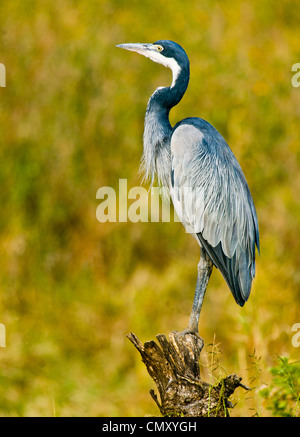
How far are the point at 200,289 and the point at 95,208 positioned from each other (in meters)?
2.36

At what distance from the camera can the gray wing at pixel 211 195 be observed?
3.08 meters

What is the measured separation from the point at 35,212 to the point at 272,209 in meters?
2.06

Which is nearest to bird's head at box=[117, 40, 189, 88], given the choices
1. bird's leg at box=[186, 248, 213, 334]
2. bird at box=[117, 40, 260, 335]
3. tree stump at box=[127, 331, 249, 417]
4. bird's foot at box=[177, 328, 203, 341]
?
bird at box=[117, 40, 260, 335]

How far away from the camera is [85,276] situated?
515cm

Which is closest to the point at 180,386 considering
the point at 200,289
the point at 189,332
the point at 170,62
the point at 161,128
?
the point at 189,332

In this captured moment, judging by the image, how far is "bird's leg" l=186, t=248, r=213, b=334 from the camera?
297 cm

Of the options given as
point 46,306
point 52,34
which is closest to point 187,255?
point 46,306

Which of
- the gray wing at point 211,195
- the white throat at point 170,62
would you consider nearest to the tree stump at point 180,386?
the gray wing at point 211,195

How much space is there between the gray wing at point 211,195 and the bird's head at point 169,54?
0.29m

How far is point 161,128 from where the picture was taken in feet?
10.5

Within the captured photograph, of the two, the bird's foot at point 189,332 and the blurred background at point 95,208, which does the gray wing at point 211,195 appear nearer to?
the bird's foot at point 189,332

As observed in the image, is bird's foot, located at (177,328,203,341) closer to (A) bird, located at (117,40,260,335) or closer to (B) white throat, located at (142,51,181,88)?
(A) bird, located at (117,40,260,335)
